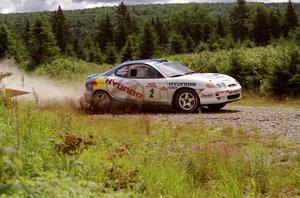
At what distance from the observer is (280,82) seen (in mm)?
17562

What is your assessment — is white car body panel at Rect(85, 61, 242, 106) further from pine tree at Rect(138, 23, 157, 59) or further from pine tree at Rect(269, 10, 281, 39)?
pine tree at Rect(269, 10, 281, 39)

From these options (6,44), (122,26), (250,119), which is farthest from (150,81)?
(122,26)

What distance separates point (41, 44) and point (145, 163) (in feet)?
178

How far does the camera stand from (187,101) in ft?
43.1

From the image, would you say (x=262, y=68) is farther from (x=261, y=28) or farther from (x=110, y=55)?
(x=261, y=28)

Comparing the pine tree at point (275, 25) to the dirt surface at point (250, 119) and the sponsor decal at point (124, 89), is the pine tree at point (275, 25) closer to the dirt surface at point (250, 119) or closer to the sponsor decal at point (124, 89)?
the sponsor decal at point (124, 89)

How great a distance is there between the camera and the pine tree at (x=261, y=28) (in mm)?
89312

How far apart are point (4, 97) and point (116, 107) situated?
19.0 feet

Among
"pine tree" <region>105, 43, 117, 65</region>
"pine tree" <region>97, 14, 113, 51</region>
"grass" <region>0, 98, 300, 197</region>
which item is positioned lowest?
"grass" <region>0, 98, 300, 197</region>

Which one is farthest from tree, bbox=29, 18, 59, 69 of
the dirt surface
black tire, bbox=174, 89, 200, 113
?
the dirt surface

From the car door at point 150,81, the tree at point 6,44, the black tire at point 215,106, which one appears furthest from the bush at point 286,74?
the tree at point 6,44

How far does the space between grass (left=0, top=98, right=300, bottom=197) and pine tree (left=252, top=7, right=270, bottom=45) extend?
83.9 meters

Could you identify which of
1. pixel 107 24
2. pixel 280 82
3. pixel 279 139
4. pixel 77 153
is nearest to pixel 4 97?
pixel 77 153

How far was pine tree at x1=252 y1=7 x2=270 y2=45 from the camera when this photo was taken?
89312mm
